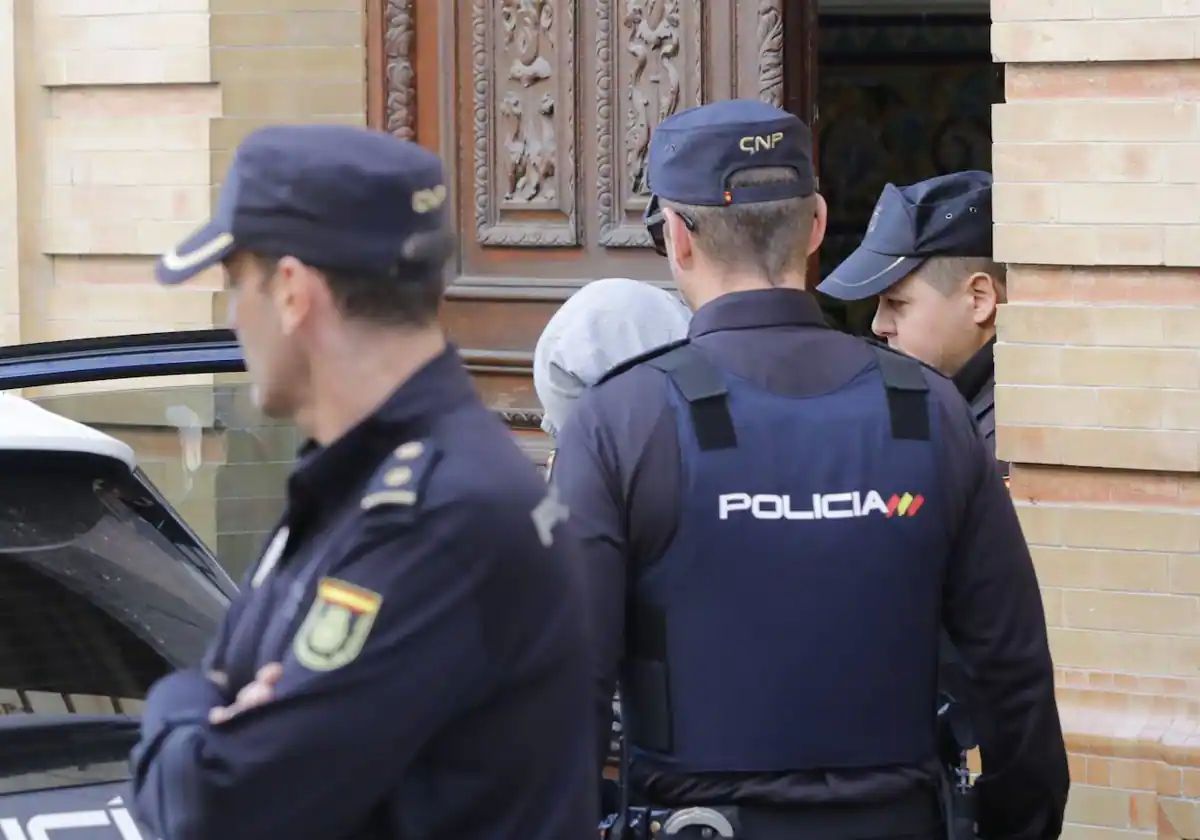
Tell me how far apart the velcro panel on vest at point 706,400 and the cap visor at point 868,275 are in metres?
1.23

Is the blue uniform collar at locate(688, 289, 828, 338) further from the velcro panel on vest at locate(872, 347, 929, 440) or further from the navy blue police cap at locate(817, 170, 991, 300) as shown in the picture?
the navy blue police cap at locate(817, 170, 991, 300)

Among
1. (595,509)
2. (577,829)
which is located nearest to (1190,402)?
(595,509)

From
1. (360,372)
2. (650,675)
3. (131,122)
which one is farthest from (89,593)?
(131,122)

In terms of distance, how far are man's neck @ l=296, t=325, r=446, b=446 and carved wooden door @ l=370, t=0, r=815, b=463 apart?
4.04 meters

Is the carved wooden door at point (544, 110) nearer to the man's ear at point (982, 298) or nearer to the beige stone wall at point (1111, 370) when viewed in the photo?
the beige stone wall at point (1111, 370)

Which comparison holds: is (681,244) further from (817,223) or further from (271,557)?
(271,557)

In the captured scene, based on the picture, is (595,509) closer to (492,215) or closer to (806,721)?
(806,721)

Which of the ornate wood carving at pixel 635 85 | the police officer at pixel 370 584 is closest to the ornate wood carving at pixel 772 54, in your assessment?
the ornate wood carving at pixel 635 85

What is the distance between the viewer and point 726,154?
2807 mm

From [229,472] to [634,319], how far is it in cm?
112

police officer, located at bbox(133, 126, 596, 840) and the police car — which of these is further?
the police car

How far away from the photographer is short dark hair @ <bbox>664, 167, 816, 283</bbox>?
9.11 ft

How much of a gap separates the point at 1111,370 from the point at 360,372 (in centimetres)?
318

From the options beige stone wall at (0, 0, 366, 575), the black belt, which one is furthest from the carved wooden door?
the black belt
